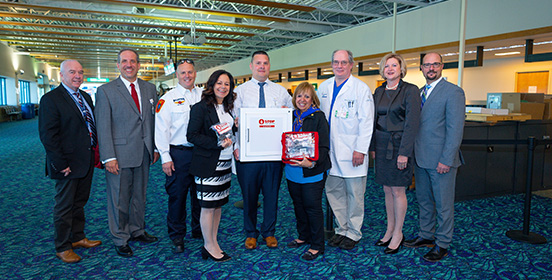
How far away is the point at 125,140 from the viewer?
2820mm

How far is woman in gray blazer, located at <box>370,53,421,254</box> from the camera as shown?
272 centimetres

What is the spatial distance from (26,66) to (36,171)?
67.1 feet

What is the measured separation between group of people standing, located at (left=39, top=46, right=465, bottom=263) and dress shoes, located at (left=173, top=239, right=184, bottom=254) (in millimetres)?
11

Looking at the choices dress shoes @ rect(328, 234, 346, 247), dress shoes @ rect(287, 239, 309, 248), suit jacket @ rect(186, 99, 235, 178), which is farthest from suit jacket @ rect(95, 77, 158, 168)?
dress shoes @ rect(328, 234, 346, 247)

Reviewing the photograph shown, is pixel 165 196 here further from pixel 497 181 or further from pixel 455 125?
pixel 497 181

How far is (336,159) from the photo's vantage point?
2936mm

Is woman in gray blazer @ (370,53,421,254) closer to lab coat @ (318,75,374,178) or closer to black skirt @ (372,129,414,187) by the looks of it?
black skirt @ (372,129,414,187)

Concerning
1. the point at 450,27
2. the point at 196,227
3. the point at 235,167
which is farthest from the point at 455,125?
the point at 450,27

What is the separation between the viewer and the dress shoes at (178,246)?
9.64 ft

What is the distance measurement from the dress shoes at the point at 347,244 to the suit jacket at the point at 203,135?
1320 mm

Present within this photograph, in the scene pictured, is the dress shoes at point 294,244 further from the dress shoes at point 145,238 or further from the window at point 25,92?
the window at point 25,92

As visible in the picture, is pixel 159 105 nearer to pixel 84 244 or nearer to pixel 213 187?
pixel 213 187

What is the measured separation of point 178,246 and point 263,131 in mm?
1267

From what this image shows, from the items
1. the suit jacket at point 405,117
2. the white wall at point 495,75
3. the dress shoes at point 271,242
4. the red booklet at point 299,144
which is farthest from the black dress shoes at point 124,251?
the white wall at point 495,75
